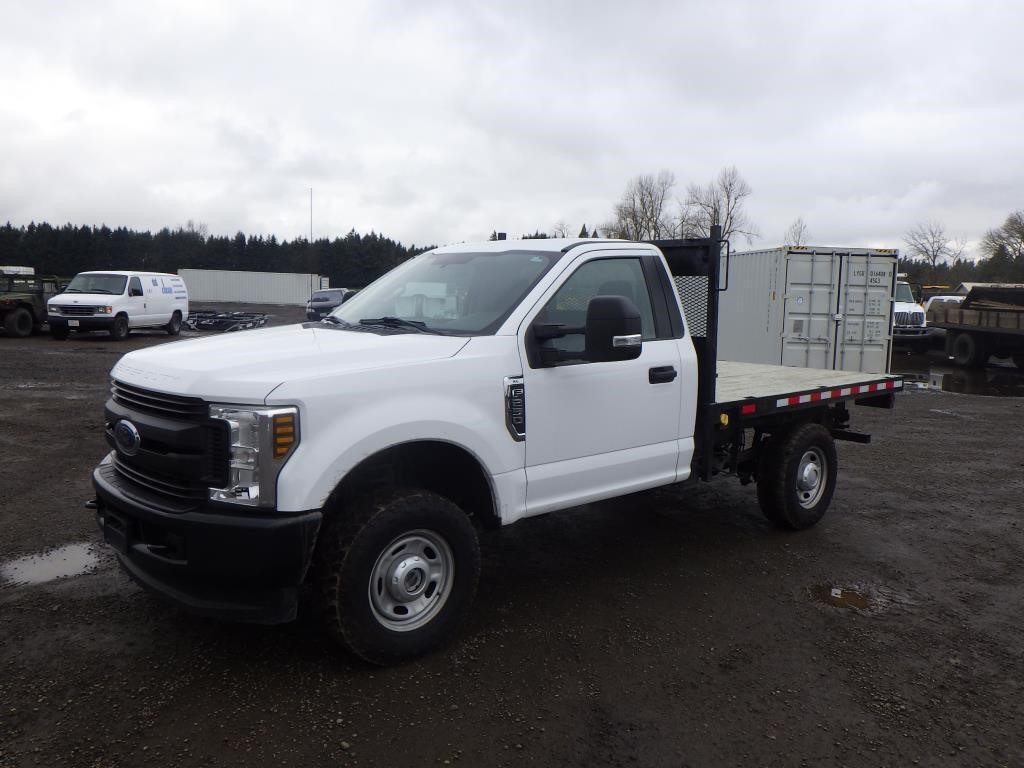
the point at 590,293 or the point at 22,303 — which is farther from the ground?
the point at 590,293

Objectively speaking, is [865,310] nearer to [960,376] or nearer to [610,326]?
[960,376]

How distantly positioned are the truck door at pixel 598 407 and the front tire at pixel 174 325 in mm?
22392

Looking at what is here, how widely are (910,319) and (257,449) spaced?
24.7m

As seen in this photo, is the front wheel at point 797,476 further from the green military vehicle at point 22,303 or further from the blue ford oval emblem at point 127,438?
the green military vehicle at point 22,303

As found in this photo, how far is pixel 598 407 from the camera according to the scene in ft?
14.3

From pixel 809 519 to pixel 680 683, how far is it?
2768 millimetres

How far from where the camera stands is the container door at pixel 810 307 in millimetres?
14969

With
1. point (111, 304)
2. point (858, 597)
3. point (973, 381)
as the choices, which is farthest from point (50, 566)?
point (111, 304)

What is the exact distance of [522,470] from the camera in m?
4.05

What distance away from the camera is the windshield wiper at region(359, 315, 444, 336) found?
13.7 feet

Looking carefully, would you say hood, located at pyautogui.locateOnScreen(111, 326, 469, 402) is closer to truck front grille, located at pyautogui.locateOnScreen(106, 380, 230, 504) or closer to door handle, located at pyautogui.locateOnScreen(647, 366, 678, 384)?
truck front grille, located at pyautogui.locateOnScreen(106, 380, 230, 504)

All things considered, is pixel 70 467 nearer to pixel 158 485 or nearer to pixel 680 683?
pixel 158 485

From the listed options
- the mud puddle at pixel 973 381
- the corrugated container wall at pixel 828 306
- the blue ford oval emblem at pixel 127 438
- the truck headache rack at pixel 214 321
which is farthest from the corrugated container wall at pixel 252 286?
the blue ford oval emblem at pixel 127 438

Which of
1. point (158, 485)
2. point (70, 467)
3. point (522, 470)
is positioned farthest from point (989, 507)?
point (70, 467)
